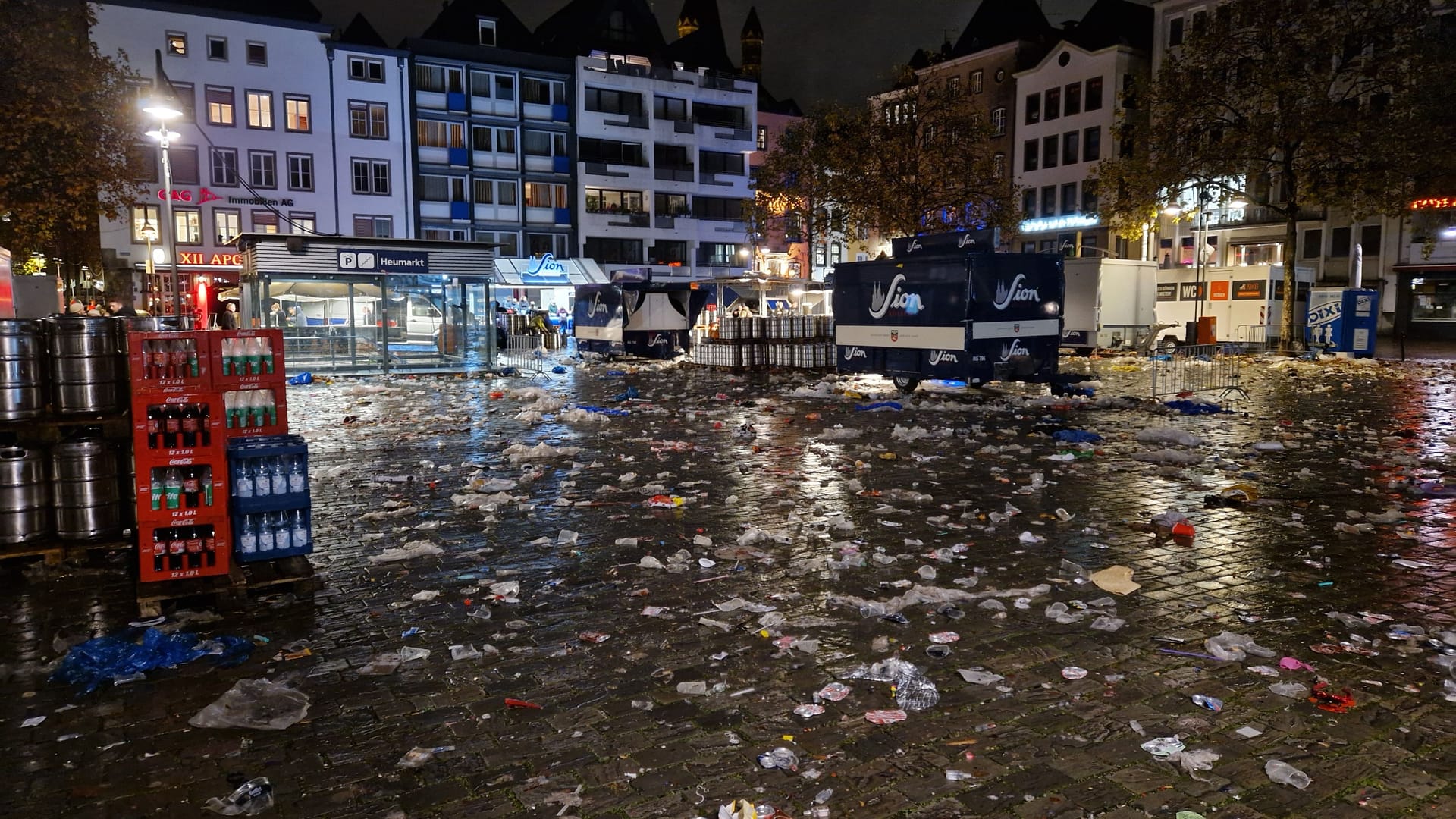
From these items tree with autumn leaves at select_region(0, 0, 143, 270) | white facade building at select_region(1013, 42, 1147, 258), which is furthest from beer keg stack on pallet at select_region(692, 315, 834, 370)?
white facade building at select_region(1013, 42, 1147, 258)

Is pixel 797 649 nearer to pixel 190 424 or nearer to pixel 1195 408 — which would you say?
pixel 190 424

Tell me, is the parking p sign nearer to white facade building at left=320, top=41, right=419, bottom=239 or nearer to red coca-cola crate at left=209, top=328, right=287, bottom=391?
red coca-cola crate at left=209, top=328, right=287, bottom=391

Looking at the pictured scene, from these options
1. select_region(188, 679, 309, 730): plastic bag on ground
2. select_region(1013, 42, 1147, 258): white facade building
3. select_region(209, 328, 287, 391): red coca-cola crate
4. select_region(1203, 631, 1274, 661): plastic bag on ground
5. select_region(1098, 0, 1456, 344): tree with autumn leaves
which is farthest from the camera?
select_region(1013, 42, 1147, 258): white facade building

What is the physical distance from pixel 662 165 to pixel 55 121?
3791cm

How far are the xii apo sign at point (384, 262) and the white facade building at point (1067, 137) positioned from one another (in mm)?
35480

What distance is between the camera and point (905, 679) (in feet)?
14.6

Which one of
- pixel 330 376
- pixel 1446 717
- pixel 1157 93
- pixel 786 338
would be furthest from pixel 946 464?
pixel 1157 93

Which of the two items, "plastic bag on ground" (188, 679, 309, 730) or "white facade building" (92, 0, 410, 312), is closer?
"plastic bag on ground" (188, 679, 309, 730)

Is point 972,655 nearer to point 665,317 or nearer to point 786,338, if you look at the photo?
point 786,338

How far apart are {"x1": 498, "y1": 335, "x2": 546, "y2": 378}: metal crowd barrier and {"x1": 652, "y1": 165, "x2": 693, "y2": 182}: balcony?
2066 centimetres

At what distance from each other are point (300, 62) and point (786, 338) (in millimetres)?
32091

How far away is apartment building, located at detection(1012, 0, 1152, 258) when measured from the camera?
165 feet

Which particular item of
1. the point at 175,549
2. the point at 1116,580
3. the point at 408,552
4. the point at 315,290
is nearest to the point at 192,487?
the point at 175,549

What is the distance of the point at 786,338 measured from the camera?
1037 inches
